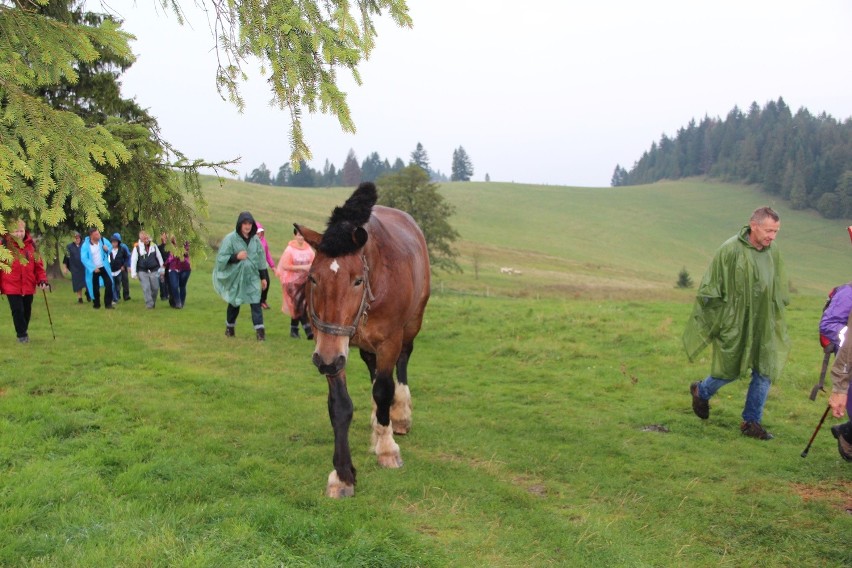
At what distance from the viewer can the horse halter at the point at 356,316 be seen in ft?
15.6

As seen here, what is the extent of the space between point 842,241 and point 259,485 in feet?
321

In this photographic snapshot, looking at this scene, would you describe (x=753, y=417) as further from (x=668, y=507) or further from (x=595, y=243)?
(x=595, y=243)

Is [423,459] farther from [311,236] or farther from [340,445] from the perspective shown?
[311,236]

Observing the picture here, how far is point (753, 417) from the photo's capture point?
7.07 meters

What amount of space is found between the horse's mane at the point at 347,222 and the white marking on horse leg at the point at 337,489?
5.64ft

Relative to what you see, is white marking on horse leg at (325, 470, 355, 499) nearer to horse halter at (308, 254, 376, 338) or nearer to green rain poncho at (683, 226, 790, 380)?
horse halter at (308, 254, 376, 338)

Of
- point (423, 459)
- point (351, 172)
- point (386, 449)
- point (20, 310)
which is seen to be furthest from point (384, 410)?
point (351, 172)

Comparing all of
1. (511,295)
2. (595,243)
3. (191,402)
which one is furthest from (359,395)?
(595,243)

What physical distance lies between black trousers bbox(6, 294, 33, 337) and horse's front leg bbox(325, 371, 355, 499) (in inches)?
303

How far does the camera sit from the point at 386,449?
5.73 meters

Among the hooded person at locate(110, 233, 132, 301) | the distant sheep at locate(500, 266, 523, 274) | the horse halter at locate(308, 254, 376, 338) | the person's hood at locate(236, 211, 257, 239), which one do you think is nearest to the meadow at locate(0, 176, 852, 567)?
the horse halter at locate(308, 254, 376, 338)

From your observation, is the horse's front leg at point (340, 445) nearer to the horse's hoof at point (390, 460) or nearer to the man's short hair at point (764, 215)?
the horse's hoof at point (390, 460)

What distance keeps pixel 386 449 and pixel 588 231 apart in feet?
263

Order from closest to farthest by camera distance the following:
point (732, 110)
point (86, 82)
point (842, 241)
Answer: point (86, 82), point (842, 241), point (732, 110)
